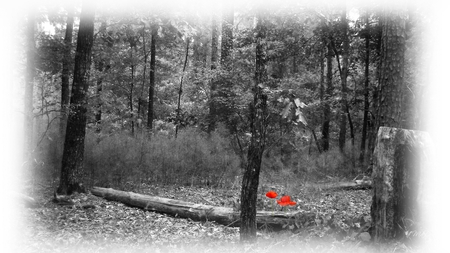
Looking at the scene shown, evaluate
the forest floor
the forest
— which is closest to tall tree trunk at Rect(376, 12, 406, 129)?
the forest

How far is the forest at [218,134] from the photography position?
16.1 feet

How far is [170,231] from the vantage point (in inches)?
249

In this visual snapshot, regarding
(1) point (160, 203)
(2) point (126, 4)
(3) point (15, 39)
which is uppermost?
(2) point (126, 4)

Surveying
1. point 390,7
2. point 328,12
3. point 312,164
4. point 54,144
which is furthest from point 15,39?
point 328,12

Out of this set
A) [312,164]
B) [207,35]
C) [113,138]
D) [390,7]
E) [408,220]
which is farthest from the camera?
[207,35]

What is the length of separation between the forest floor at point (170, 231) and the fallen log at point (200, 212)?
0.43 ft

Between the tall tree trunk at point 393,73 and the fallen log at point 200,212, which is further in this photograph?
the fallen log at point 200,212

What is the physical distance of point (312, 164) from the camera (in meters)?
12.7

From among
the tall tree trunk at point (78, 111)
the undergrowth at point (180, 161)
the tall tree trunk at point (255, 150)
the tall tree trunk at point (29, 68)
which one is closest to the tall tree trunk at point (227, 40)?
the undergrowth at point (180, 161)

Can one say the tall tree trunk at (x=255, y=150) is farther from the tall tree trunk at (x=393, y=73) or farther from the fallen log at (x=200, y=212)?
the tall tree trunk at (x=393, y=73)

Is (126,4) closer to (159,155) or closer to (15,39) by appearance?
(15,39)

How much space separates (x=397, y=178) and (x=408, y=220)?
0.49 metres

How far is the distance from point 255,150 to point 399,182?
6.17ft

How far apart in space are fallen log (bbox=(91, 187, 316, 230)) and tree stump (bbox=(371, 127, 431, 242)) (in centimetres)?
106
